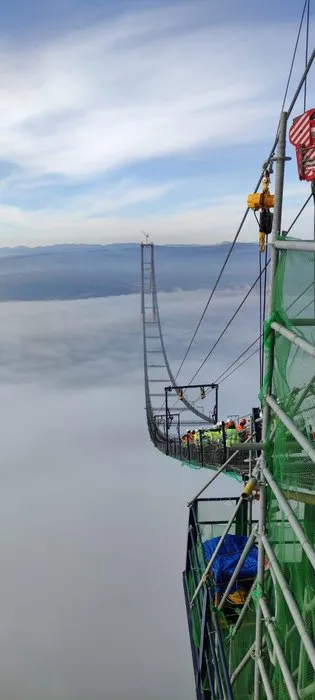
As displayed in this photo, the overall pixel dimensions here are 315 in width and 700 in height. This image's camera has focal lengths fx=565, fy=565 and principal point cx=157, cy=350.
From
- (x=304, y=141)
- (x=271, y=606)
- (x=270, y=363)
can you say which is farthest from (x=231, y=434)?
(x=304, y=141)

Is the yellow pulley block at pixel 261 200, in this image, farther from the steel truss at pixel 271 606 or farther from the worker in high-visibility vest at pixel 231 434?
the worker in high-visibility vest at pixel 231 434

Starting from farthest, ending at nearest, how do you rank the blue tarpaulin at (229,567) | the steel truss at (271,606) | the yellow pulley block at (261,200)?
1. the blue tarpaulin at (229,567)
2. the yellow pulley block at (261,200)
3. the steel truss at (271,606)

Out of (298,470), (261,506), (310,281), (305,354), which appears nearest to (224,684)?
(261,506)

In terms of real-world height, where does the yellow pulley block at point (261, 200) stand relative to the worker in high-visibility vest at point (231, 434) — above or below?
above

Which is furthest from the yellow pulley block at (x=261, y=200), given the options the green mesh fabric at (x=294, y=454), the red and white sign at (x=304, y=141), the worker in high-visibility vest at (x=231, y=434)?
the worker in high-visibility vest at (x=231, y=434)

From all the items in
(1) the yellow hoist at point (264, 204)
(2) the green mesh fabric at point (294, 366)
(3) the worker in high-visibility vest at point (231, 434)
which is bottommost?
(3) the worker in high-visibility vest at point (231, 434)

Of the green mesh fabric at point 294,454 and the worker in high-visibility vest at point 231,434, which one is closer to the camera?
the green mesh fabric at point 294,454

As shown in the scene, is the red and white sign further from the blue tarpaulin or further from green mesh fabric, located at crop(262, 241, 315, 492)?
the blue tarpaulin

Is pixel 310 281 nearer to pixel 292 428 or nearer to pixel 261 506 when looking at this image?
pixel 292 428
